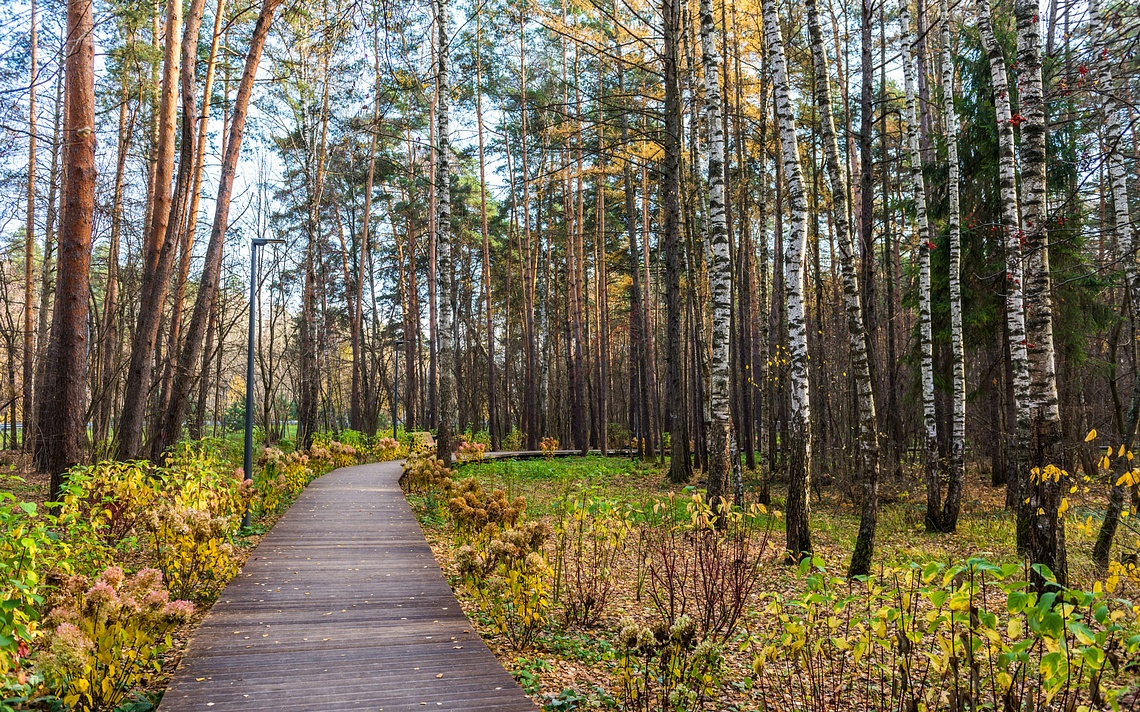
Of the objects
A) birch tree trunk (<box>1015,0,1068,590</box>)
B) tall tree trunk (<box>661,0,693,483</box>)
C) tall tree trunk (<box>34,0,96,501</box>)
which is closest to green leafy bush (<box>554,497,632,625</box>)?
birch tree trunk (<box>1015,0,1068,590</box>)

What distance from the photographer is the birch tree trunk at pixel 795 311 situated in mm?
6645

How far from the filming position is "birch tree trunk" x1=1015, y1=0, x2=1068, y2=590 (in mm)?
4785

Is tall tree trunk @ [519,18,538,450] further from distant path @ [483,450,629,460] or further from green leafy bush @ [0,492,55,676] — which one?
green leafy bush @ [0,492,55,676]

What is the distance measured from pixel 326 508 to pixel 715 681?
6.99m

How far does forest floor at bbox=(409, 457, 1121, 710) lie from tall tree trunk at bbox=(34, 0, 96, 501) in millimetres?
4134

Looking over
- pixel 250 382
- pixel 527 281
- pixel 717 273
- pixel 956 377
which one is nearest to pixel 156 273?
pixel 250 382

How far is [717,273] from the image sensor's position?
8055mm

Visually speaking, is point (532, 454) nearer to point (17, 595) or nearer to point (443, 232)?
point (443, 232)

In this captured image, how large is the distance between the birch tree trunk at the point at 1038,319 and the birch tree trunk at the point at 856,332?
1.41 m

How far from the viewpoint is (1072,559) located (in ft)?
20.9

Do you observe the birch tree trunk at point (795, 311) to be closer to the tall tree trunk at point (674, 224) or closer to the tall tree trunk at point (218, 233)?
the tall tree trunk at point (674, 224)

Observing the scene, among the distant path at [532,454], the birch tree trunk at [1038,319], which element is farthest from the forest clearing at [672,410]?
the distant path at [532,454]

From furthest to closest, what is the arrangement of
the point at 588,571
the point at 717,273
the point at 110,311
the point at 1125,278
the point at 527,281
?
1. the point at 527,281
2. the point at 110,311
3. the point at 717,273
4. the point at 588,571
5. the point at 1125,278

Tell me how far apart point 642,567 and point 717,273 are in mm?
3819
